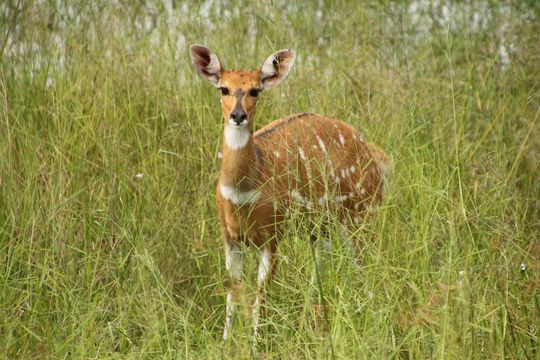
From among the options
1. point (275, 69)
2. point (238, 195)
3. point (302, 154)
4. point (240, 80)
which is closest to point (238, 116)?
point (240, 80)

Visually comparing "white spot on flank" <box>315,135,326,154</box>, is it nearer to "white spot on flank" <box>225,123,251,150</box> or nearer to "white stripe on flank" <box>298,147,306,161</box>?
"white stripe on flank" <box>298,147,306,161</box>

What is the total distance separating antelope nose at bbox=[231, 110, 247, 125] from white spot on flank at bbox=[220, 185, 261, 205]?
35 cm

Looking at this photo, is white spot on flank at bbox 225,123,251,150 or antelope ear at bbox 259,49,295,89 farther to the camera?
antelope ear at bbox 259,49,295,89

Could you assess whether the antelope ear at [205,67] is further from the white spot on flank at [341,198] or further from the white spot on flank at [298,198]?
the white spot on flank at [341,198]

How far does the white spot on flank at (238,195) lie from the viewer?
5227 millimetres

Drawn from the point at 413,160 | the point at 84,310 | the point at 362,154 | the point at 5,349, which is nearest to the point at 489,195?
the point at 413,160

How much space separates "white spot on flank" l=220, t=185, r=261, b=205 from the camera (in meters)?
5.23

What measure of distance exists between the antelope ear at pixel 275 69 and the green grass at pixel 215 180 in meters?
0.29

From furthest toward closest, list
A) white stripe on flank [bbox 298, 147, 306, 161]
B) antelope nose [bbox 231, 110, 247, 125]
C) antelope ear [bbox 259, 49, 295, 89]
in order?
1. white stripe on flank [bbox 298, 147, 306, 161]
2. antelope ear [bbox 259, 49, 295, 89]
3. antelope nose [bbox 231, 110, 247, 125]

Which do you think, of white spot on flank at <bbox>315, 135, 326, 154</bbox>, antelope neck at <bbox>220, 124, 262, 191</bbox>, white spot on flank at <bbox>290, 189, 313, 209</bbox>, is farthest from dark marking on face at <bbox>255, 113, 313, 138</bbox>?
white spot on flank at <bbox>290, 189, 313, 209</bbox>

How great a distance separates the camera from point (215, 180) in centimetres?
577

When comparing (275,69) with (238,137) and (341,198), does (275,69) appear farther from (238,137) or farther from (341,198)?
(341,198)

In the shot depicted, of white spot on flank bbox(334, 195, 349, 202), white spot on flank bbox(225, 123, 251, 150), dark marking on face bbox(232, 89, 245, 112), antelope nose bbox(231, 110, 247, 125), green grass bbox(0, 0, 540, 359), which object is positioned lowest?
white spot on flank bbox(334, 195, 349, 202)

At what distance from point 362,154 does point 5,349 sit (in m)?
2.53
